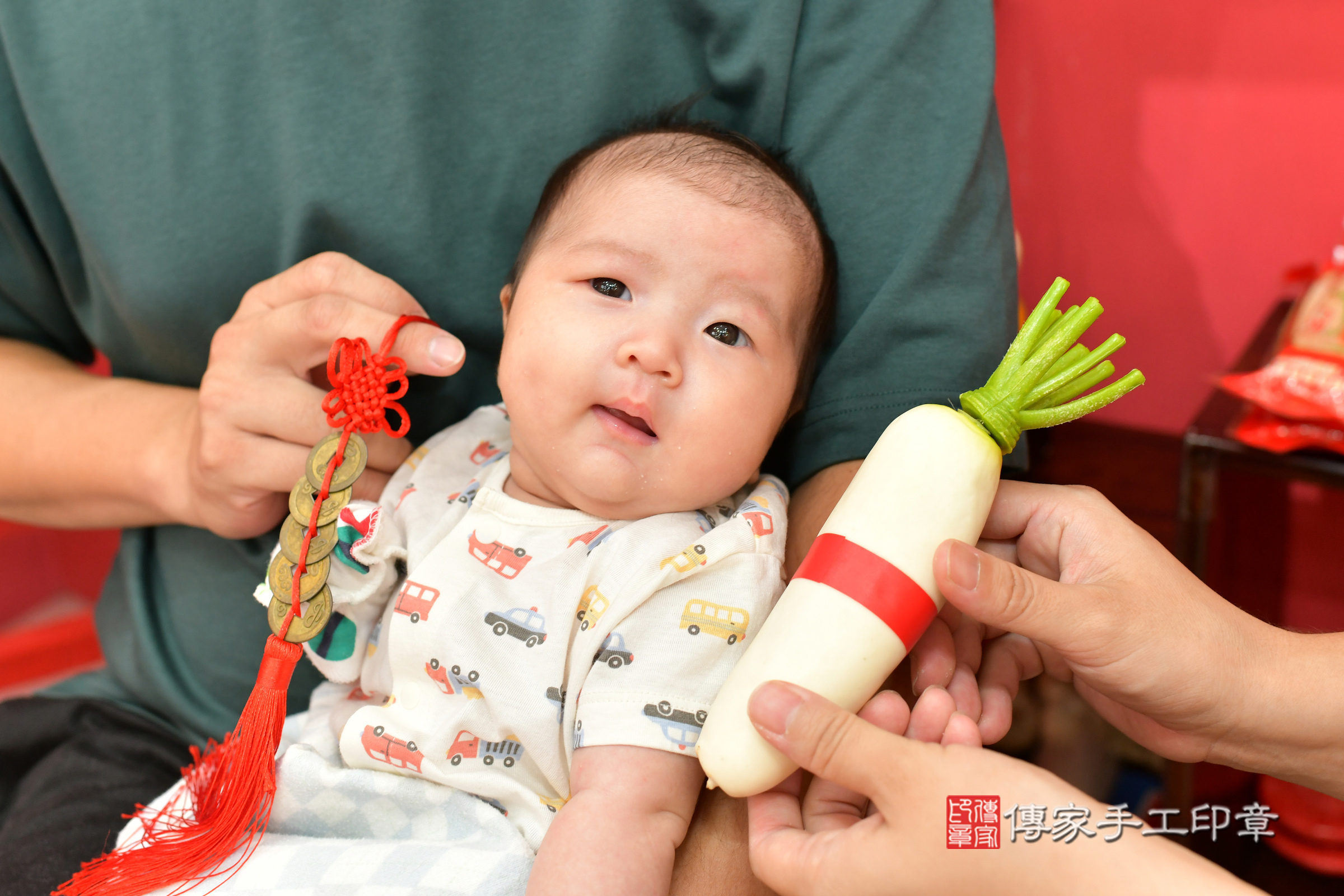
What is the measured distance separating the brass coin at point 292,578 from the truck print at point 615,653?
11.1 inches

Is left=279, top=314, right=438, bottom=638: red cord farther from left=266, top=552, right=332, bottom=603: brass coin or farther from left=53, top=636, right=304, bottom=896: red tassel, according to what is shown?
left=53, top=636, right=304, bottom=896: red tassel

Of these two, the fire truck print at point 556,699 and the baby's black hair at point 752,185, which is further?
the baby's black hair at point 752,185

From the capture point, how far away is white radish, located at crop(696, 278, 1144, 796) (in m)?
0.72

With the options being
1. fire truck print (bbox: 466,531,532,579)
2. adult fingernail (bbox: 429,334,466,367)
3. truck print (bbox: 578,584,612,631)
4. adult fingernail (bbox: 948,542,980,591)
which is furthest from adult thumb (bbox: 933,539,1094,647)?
adult fingernail (bbox: 429,334,466,367)

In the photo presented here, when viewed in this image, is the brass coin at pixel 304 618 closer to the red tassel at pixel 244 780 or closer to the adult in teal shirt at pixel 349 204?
the red tassel at pixel 244 780

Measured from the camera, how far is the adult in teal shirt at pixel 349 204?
965 mm

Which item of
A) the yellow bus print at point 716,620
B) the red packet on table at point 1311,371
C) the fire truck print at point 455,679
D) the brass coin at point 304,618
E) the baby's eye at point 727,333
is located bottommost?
the brass coin at point 304,618

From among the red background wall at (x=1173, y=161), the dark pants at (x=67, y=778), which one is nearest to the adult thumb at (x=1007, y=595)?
the dark pants at (x=67, y=778)

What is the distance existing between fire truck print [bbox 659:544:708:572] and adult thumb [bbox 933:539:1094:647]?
224 mm

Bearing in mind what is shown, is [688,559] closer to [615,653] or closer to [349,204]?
[615,653]

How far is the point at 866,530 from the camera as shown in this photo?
737mm

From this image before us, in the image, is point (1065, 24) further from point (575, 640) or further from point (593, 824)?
point (593, 824)

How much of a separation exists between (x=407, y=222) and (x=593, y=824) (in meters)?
0.69

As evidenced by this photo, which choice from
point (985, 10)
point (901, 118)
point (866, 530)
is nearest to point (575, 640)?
point (866, 530)
